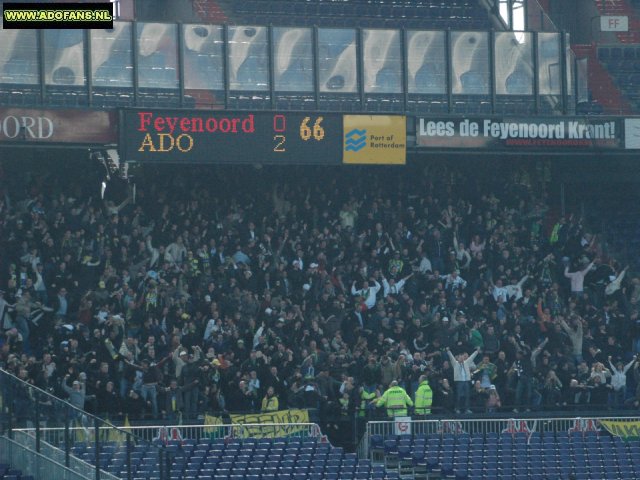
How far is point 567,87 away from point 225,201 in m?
8.06

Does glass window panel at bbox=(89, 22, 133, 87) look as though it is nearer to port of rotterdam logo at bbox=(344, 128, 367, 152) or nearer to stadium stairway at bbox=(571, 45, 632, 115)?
port of rotterdam logo at bbox=(344, 128, 367, 152)

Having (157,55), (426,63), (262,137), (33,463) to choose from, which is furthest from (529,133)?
(33,463)

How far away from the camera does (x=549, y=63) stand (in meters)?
32.0

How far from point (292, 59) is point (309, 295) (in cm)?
520

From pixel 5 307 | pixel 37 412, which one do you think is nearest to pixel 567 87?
pixel 5 307

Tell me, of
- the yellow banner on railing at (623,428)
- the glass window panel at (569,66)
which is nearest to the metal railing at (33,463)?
the yellow banner on railing at (623,428)

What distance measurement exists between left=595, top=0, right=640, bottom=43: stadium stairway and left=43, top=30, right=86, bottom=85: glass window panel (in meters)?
14.0

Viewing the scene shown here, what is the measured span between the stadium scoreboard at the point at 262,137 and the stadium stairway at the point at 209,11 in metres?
5.61

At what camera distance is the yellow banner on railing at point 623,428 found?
26188 millimetres

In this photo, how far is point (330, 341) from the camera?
2783 centimetres

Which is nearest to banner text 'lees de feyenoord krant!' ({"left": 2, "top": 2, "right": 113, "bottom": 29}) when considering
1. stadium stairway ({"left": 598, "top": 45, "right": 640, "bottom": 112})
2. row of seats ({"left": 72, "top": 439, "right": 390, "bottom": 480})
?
row of seats ({"left": 72, "top": 439, "right": 390, "bottom": 480})

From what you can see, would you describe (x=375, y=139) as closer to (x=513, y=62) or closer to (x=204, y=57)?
(x=513, y=62)

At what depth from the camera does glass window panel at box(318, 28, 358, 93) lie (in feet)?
101

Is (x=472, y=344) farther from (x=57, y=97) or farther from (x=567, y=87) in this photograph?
(x=57, y=97)
